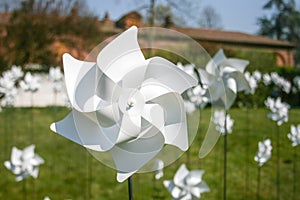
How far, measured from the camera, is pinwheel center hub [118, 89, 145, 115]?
462mm

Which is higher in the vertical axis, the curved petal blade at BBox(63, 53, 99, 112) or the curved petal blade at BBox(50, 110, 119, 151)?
the curved petal blade at BBox(63, 53, 99, 112)

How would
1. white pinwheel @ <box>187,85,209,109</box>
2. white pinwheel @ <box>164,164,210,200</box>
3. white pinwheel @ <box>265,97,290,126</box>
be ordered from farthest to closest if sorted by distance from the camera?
white pinwheel @ <box>265,97,290,126</box> < white pinwheel @ <box>187,85,209,109</box> < white pinwheel @ <box>164,164,210,200</box>

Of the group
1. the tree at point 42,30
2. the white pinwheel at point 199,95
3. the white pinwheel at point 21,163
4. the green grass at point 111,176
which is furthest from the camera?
the tree at point 42,30

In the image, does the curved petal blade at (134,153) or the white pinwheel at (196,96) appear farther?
the white pinwheel at (196,96)

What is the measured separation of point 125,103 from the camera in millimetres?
464

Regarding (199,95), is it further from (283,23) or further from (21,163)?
(283,23)

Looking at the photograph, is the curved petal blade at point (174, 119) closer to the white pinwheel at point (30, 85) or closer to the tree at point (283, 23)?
the white pinwheel at point (30, 85)

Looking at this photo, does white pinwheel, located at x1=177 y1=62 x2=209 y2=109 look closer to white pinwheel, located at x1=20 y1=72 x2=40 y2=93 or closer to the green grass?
the green grass

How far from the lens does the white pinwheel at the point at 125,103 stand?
1.48ft

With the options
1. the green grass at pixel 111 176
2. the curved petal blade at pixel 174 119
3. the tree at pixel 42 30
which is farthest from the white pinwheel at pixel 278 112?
the tree at pixel 42 30

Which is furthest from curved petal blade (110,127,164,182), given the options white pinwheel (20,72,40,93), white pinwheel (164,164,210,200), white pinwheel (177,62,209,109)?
white pinwheel (20,72,40,93)

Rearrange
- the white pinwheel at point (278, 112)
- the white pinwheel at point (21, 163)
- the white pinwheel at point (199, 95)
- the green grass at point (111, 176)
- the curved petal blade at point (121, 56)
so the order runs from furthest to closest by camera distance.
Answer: the green grass at point (111, 176), the white pinwheel at point (278, 112), the white pinwheel at point (21, 163), the white pinwheel at point (199, 95), the curved petal blade at point (121, 56)

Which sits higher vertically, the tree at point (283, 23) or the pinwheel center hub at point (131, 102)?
the tree at point (283, 23)

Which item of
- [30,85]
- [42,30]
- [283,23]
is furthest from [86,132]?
[283,23]
